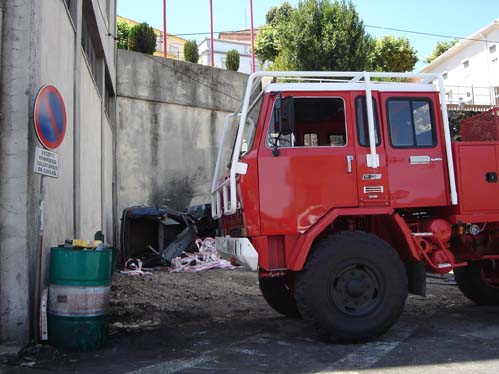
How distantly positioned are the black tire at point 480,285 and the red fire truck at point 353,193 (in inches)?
42.0

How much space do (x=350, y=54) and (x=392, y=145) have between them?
17165 mm

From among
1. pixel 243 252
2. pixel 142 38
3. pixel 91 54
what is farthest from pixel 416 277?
pixel 142 38

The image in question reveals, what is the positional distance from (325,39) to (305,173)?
17775 mm

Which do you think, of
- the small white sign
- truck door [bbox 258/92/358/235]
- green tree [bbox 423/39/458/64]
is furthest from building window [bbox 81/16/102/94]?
green tree [bbox 423/39/458/64]

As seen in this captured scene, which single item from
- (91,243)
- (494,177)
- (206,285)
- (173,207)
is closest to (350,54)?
(173,207)

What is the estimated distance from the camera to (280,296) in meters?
6.26

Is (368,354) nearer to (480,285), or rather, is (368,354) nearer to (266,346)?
(266,346)

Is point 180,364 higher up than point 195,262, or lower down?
lower down

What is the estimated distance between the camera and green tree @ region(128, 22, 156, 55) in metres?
18.3

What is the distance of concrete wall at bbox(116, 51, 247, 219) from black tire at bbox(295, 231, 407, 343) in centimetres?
1019

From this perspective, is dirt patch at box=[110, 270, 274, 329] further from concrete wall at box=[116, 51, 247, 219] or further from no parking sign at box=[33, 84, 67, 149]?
concrete wall at box=[116, 51, 247, 219]

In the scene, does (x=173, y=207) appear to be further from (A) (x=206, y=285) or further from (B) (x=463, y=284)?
(B) (x=463, y=284)

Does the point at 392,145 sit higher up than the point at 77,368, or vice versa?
the point at 392,145

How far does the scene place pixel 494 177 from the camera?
5.38m
